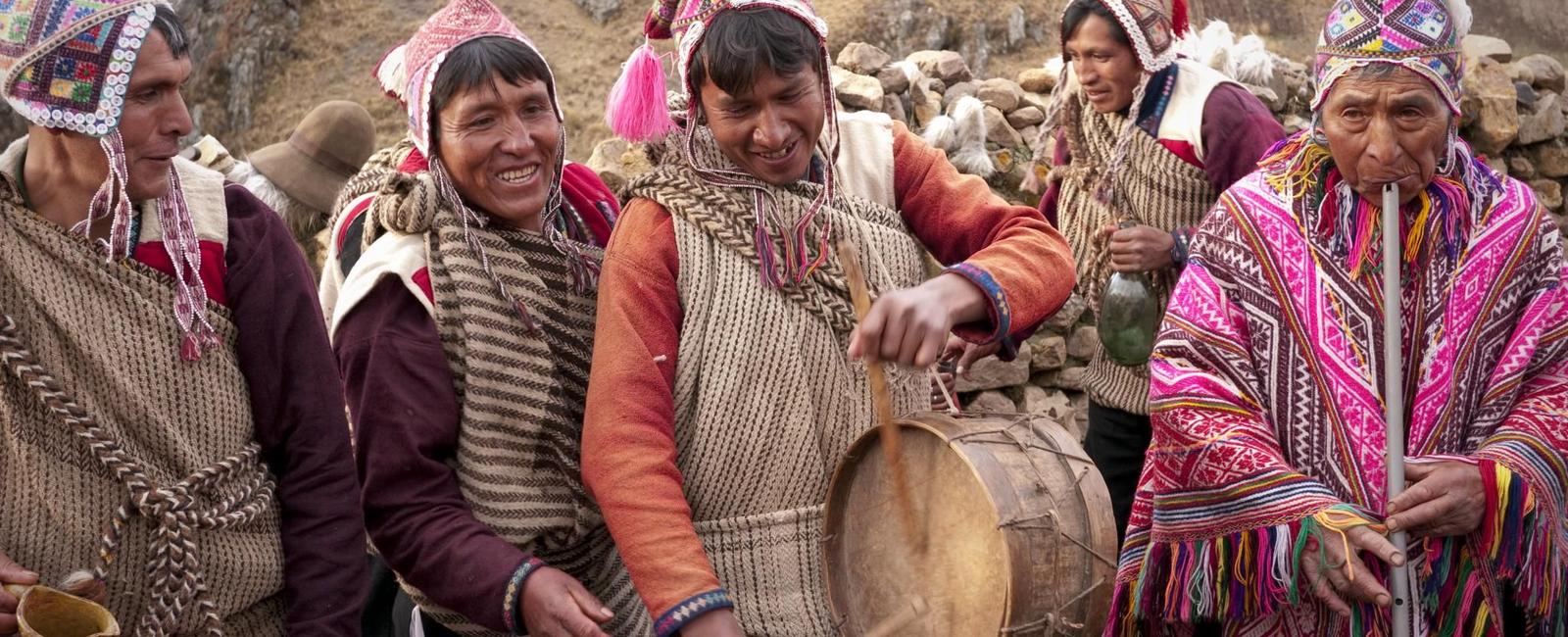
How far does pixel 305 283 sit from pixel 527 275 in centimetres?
39

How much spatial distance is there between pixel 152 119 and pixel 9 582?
2.41 feet

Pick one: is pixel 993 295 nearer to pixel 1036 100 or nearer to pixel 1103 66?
pixel 1103 66


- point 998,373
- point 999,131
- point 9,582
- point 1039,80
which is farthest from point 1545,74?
point 9,582

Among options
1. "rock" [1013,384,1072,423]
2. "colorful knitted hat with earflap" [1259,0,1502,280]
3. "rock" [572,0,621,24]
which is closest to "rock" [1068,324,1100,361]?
"rock" [1013,384,1072,423]

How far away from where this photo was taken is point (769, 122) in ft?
8.35

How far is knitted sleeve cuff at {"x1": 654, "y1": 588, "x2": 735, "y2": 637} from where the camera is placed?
94.7 inches

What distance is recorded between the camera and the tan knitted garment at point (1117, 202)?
13.6 ft

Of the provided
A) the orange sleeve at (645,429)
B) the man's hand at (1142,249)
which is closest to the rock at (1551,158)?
the man's hand at (1142,249)

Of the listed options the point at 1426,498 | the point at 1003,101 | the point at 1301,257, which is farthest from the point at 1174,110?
the point at 1003,101

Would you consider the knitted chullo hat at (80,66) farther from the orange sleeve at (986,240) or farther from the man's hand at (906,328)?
the orange sleeve at (986,240)

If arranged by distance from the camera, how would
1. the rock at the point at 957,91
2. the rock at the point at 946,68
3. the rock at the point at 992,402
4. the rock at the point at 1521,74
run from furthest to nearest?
1. the rock at the point at 1521,74
2. the rock at the point at 946,68
3. the rock at the point at 957,91
4. the rock at the point at 992,402

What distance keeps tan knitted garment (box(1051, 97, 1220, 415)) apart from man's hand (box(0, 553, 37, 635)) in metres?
2.75

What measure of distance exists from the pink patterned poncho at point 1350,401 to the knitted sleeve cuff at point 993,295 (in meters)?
0.33

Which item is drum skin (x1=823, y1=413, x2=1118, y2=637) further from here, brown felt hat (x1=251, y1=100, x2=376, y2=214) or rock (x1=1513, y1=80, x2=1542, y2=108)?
rock (x1=1513, y1=80, x2=1542, y2=108)
